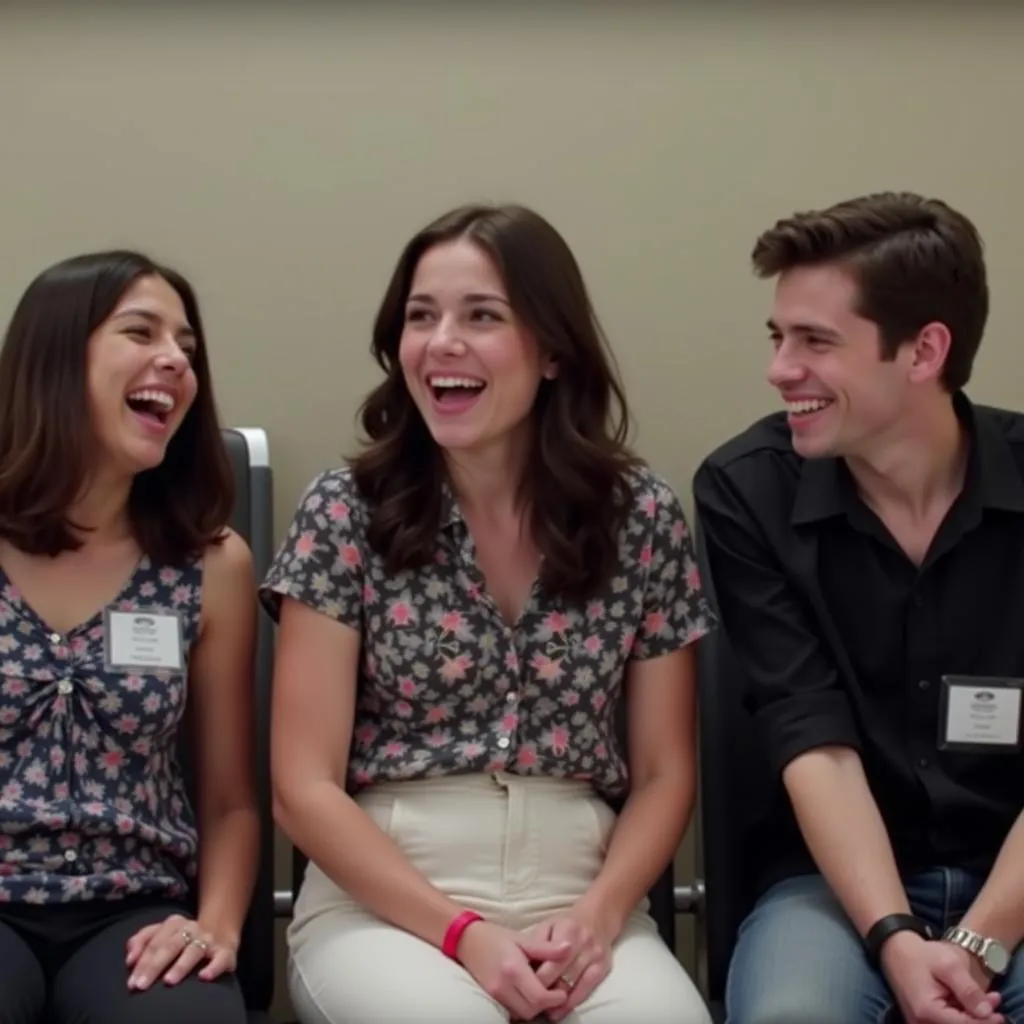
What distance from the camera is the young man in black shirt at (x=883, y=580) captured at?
1.72 meters

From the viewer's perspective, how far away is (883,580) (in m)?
1.78

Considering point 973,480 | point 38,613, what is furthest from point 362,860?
point 973,480

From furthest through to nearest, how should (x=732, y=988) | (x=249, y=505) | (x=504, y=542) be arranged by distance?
(x=249, y=505) → (x=504, y=542) → (x=732, y=988)

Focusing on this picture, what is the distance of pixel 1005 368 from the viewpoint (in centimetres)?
229

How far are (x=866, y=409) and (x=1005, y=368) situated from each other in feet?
2.22

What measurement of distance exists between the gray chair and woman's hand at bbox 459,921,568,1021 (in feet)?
1.25

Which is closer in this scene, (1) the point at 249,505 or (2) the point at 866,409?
(2) the point at 866,409

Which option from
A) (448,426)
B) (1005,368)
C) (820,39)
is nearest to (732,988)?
(448,426)

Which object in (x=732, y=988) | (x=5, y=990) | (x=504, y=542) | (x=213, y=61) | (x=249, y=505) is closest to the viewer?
(x=5, y=990)

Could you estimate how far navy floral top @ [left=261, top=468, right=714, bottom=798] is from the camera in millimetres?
1727

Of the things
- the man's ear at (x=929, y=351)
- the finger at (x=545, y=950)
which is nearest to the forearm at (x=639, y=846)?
the finger at (x=545, y=950)

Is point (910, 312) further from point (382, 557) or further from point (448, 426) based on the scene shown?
point (382, 557)

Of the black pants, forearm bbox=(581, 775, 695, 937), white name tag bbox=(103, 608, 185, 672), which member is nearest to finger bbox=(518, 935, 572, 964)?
forearm bbox=(581, 775, 695, 937)

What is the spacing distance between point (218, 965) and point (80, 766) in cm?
30
